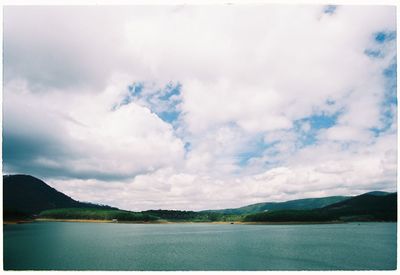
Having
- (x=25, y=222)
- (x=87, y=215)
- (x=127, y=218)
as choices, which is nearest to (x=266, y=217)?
(x=127, y=218)

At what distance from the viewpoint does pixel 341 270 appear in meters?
38.2

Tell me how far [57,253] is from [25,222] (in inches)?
4889

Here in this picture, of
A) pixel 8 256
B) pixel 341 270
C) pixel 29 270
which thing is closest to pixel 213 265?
pixel 341 270

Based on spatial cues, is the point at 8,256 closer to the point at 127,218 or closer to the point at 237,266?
the point at 237,266

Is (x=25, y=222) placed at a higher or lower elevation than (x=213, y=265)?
higher

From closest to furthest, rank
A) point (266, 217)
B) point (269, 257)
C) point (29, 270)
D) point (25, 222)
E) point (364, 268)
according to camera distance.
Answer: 1. point (29, 270)
2. point (364, 268)
3. point (269, 257)
4. point (25, 222)
5. point (266, 217)

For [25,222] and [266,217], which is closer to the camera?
[25,222]

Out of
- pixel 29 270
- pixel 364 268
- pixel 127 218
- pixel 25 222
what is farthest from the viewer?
pixel 127 218

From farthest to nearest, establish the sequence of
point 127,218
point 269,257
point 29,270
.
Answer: point 127,218
point 269,257
point 29,270

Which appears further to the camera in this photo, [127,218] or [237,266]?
[127,218]

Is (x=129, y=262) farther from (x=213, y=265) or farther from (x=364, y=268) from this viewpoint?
(x=364, y=268)

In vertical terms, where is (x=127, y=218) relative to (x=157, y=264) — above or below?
above

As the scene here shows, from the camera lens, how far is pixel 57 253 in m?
49.6

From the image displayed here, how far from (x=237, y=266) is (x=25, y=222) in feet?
479
